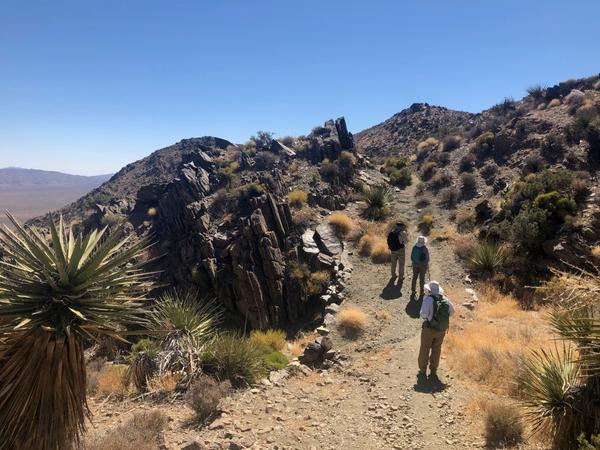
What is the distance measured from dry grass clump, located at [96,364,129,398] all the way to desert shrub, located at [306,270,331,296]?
27.5 feet

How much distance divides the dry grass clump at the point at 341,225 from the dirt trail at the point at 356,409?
8.13 m

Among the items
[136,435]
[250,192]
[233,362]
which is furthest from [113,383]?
[250,192]

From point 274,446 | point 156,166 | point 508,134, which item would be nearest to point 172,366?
point 274,446

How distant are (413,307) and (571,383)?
23.8 feet

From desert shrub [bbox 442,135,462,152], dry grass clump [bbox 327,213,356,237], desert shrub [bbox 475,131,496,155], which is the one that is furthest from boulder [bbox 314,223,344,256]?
desert shrub [bbox 442,135,462,152]

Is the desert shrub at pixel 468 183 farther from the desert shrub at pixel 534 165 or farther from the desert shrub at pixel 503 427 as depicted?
the desert shrub at pixel 503 427

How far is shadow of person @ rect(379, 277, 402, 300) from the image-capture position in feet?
44.1

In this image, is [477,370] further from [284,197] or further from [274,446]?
[284,197]

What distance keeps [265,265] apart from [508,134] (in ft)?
70.4

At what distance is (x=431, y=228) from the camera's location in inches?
806

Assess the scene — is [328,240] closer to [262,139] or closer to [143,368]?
[143,368]

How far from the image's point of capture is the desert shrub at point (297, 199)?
22703 mm

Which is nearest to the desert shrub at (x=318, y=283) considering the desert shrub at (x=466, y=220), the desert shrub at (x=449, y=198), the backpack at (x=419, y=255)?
the backpack at (x=419, y=255)

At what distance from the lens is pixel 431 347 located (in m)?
8.45
